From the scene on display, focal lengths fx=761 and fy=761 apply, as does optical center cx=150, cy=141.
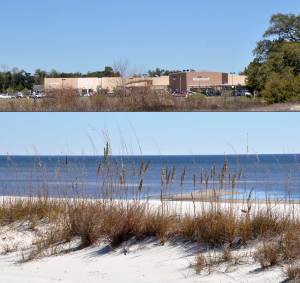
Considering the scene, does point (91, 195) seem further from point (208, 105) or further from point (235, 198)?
point (208, 105)

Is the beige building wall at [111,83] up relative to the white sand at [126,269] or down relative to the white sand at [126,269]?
up

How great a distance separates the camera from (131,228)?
596 centimetres

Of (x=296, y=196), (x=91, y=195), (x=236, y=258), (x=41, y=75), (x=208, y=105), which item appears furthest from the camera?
(x=41, y=75)

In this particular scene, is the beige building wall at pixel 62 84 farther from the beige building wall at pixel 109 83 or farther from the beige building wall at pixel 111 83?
the beige building wall at pixel 111 83

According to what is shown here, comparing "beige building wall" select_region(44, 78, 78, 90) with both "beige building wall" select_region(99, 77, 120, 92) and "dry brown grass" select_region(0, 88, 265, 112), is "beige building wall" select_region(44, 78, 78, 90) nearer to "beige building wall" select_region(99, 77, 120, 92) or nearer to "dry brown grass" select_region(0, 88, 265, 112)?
"beige building wall" select_region(99, 77, 120, 92)

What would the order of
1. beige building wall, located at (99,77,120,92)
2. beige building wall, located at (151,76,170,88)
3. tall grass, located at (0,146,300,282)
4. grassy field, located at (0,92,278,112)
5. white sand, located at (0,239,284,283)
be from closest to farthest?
white sand, located at (0,239,284,283)
tall grass, located at (0,146,300,282)
grassy field, located at (0,92,278,112)
beige building wall, located at (99,77,120,92)
beige building wall, located at (151,76,170,88)

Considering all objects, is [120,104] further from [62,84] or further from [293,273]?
[293,273]

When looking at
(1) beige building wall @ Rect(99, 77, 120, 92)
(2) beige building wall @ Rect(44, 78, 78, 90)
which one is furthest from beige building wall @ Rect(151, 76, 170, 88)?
(2) beige building wall @ Rect(44, 78, 78, 90)

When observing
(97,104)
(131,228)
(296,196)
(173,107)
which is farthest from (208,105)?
(131,228)

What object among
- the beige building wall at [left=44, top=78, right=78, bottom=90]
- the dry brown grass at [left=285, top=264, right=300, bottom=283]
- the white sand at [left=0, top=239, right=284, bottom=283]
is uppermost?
the beige building wall at [left=44, top=78, right=78, bottom=90]

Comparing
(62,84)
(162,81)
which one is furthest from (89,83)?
(162,81)

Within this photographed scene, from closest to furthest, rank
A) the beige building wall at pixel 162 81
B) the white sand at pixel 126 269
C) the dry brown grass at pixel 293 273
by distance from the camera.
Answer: the dry brown grass at pixel 293 273 < the white sand at pixel 126 269 < the beige building wall at pixel 162 81

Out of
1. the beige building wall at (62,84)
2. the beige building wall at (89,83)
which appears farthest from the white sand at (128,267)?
the beige building wall at (89,83)

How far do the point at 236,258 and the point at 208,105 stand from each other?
1776 cm
